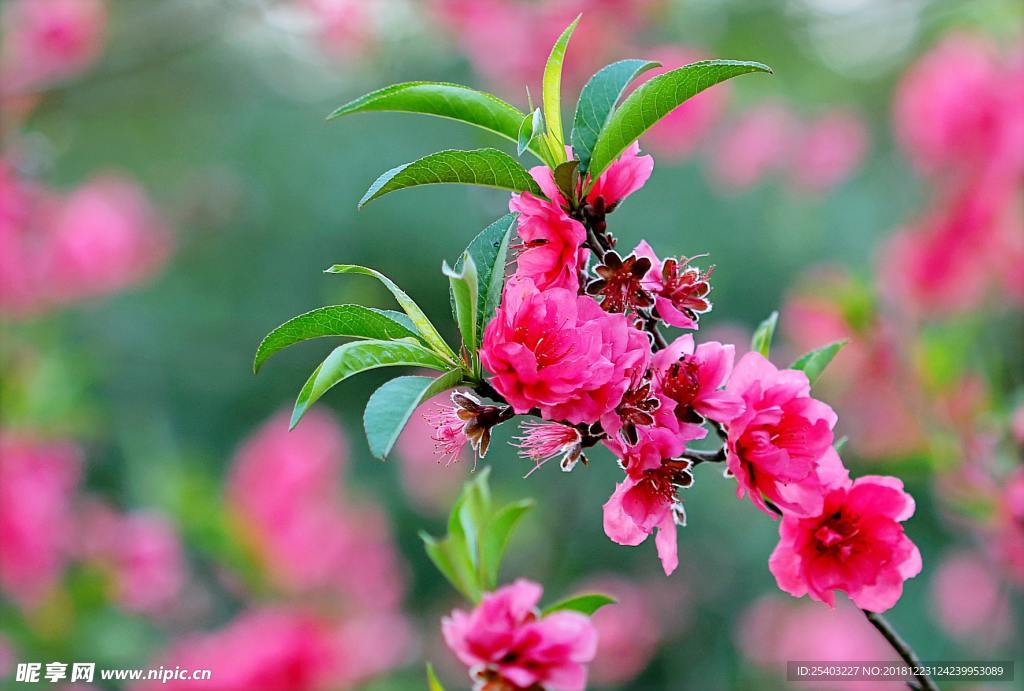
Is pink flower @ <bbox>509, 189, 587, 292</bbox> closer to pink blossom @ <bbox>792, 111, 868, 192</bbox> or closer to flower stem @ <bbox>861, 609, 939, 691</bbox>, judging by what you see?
flower stem @ <bbox>861, 609, 939, 691</bbox>

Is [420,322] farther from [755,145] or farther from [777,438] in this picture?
[755,145]

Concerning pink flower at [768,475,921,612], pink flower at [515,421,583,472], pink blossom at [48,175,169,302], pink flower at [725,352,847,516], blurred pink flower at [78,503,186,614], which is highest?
pink flower at [725,352,847,516]

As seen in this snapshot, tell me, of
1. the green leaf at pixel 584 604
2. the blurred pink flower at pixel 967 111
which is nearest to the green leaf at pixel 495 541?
the green leaf at pixel 584 604

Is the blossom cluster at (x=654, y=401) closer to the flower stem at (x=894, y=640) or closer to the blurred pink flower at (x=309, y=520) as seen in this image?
the flower stem at (x=894, y=640)

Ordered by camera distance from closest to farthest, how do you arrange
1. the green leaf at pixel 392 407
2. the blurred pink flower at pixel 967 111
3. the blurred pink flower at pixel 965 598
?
the green leaf at pixel 392 407, the blurred pink flower at pixel 967 111, the blurred pink flower at pixel 965 598

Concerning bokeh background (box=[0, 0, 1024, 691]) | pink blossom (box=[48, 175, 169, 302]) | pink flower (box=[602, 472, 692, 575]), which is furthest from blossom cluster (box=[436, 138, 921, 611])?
pink blossom (box=[48, 175, 169, 302])

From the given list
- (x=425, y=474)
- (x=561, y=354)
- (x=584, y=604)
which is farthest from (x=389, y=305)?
(x=561, y=354)
